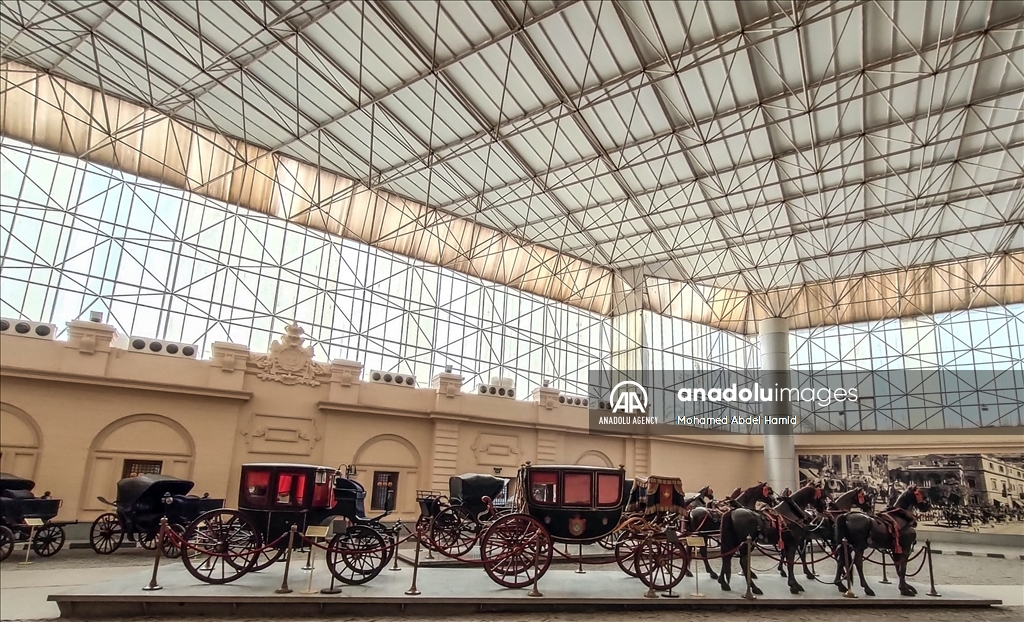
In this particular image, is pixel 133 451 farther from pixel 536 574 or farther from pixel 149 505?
pixel 536 574

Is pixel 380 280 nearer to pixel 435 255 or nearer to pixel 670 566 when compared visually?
pixel 435 255

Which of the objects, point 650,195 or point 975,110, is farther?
point 650,195

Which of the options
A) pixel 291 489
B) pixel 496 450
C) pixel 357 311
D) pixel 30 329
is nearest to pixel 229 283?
pixel 357 311

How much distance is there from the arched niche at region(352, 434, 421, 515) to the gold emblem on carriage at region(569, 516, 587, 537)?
39.1 ft

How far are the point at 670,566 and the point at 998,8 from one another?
1663cm

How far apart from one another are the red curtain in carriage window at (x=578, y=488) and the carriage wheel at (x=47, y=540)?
11342 mm

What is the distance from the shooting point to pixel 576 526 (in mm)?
11227

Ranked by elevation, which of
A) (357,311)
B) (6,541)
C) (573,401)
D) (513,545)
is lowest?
(6,541)

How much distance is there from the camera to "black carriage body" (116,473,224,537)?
12.8 m

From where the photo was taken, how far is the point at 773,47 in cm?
1659

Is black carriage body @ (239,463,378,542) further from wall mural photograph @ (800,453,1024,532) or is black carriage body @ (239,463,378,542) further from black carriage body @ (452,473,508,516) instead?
wall mural photograph @ (800,453,1024,532)

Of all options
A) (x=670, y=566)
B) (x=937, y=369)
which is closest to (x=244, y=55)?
(x=670, y=566)

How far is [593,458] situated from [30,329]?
72.1ft

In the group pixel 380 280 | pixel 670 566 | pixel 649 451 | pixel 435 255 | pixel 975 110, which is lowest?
pixel 670 566
